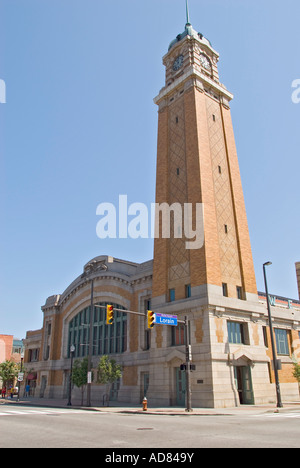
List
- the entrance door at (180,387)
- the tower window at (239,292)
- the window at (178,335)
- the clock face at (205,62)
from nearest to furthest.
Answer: the entrance door at (180,387), the window at (178,335), the tower window at (239,292), the clock face at (205,62)

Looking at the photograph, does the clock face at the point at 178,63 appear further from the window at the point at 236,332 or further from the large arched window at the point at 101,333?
the window at the point at 236,332

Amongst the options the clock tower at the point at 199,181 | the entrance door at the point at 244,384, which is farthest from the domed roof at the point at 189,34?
the entrance door at the point at 244,384

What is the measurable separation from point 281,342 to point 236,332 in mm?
10056

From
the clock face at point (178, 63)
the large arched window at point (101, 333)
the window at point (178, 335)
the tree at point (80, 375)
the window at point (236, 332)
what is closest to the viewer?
the window at point (236, 332)

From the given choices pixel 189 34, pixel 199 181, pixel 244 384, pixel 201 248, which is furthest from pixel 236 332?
pixel 189 34

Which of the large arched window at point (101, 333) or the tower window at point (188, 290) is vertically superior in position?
the tower window at point (188, 290)

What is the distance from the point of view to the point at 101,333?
146 feet

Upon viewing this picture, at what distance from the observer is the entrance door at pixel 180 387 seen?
102ft

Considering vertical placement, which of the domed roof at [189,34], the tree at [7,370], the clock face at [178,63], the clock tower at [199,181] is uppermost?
the domed roof at [189,34]

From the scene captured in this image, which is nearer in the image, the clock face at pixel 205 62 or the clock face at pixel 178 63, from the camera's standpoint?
the clock face at pixel 205 62

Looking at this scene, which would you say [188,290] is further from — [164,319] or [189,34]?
[189,34]

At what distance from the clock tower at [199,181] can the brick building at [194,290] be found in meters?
0.12

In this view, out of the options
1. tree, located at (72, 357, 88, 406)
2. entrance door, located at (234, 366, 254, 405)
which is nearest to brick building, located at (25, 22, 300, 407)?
entrance door, located at (234, 366, 254, 405)
